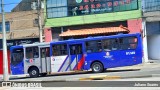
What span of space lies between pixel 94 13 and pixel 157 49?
8272mm

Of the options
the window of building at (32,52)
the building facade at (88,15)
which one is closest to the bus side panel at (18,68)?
the window of building at (32,52)

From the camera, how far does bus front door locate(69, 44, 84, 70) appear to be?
30.0 meters

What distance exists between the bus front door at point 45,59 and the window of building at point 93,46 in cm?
341

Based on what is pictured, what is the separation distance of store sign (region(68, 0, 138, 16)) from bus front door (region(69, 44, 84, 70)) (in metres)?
14.5

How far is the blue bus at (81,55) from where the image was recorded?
94.9ft

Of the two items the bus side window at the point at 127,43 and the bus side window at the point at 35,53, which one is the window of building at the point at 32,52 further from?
the bus side window at the point at 127,43

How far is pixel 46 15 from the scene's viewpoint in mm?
46562

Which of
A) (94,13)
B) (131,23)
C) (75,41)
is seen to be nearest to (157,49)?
(131,23)

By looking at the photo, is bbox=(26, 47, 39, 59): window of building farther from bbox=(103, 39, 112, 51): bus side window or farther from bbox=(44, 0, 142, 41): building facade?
bbox=(44, 0, 142, 41): building facade

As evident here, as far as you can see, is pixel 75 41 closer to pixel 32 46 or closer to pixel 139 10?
pixel 32 46

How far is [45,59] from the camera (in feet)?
102

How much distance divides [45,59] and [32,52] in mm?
1251

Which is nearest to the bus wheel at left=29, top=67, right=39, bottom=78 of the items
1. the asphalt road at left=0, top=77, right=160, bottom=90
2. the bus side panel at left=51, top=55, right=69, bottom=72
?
the bus side panel at left=51, top=55, right=69, bottom=72

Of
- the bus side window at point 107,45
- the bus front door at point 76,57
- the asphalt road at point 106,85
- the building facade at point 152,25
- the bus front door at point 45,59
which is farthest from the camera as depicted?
the building facade at point 152,25
